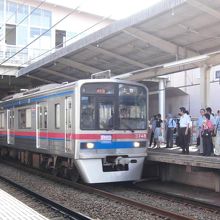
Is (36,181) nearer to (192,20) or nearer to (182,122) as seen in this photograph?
(182,122)

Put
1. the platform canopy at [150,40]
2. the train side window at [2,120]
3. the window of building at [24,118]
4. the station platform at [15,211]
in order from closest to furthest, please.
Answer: the station platform at [15,211], the platform canopy at [150,40], the window of building at [24,118], the train side window at [2,120]

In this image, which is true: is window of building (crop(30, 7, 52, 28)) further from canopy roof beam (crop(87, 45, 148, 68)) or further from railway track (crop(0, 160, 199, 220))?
railway track (crop(0, 160, 199, 220))

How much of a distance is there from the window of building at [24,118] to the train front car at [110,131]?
4.46 meters

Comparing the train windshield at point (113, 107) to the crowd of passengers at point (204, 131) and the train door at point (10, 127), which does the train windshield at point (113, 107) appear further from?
the train door at point (10, 127)

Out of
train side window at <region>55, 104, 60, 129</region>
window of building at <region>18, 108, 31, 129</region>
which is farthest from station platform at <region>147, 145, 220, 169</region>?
window of building at <region>18, 108, 31, 129</region>

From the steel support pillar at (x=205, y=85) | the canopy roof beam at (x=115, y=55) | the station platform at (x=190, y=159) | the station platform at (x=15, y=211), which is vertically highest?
the canopy roof beam at (x=115, y=55)

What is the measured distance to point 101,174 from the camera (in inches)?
466

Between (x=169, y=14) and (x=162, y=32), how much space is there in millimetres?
1539

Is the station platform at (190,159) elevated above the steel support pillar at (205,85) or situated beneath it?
situated beneath

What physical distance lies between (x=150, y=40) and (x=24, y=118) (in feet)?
18.3

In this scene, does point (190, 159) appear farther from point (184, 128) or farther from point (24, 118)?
point (24, 118)

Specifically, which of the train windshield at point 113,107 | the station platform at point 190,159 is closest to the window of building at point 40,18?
the train windshield at point 113,107

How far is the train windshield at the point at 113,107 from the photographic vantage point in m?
11.9

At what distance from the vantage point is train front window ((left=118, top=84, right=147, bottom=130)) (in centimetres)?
1238
